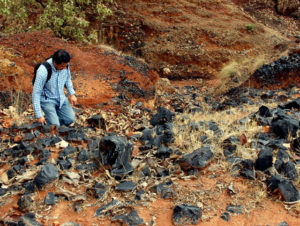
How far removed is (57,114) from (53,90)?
0.53 meters

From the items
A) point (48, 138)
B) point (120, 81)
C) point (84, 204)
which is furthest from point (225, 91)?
point (84, 204)

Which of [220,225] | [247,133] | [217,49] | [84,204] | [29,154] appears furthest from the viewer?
[217,49]

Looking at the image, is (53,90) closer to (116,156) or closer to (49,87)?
(49,87)

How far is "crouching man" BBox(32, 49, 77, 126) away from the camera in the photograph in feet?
12.9

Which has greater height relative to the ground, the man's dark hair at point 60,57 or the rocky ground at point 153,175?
the man's dark hair at point 60,57

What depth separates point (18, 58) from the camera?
7.66m

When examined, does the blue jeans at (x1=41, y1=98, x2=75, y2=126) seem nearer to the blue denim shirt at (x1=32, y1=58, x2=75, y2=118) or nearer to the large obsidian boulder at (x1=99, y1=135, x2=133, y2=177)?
the blue denim shirt at (x1=32, y1=58, x2=75, y2=118)

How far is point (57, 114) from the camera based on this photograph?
4703 millimetres

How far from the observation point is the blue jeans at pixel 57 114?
439cm

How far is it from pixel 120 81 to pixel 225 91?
14.5 feet

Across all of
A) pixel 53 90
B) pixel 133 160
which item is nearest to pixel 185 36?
pixel 53 90

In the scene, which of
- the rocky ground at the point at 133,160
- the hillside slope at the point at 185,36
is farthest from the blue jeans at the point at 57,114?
the hillside slope at the point at 185,36

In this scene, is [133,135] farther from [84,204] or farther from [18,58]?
[18,58]

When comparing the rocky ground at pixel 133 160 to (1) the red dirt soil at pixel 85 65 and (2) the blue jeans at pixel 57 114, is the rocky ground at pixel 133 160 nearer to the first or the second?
(1) the red dirt soil at pixel 85 65
